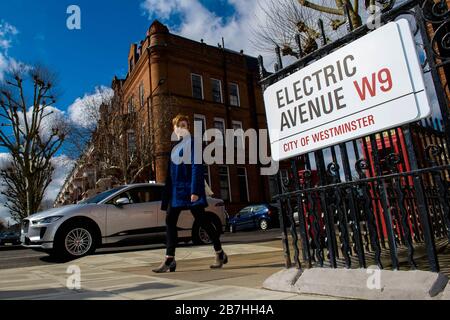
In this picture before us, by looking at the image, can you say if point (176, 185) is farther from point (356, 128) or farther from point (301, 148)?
point (356, 128)

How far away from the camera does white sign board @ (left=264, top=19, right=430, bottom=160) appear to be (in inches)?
95.8

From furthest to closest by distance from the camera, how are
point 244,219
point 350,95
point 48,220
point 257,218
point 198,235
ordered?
point 244,219 → point 257,218 → point 198,235 → point 48,220 → point 350,95

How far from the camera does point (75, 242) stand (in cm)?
715

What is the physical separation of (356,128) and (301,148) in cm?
53

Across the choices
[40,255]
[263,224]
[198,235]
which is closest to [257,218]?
[263,224]

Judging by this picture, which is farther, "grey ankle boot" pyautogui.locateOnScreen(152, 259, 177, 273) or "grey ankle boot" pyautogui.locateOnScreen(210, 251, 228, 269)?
"grey ankle boot" pyautogui.locateOnScreen(210, 251, 228, 269)

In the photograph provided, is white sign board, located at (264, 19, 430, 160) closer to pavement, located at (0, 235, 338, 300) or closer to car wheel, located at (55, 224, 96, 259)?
pavement, located at (0, 235, 338, 300)

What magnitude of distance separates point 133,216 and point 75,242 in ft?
4.17

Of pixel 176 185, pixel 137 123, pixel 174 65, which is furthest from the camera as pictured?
pixel 174 65

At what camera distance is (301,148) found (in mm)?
3125

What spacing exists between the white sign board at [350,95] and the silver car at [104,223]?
345 centimetres

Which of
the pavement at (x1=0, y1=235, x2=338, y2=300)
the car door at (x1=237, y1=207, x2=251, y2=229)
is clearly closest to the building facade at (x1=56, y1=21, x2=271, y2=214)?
the car door at (x1=237, y1=207, x2=251, y2=229)

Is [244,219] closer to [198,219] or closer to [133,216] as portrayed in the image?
[133,216]
